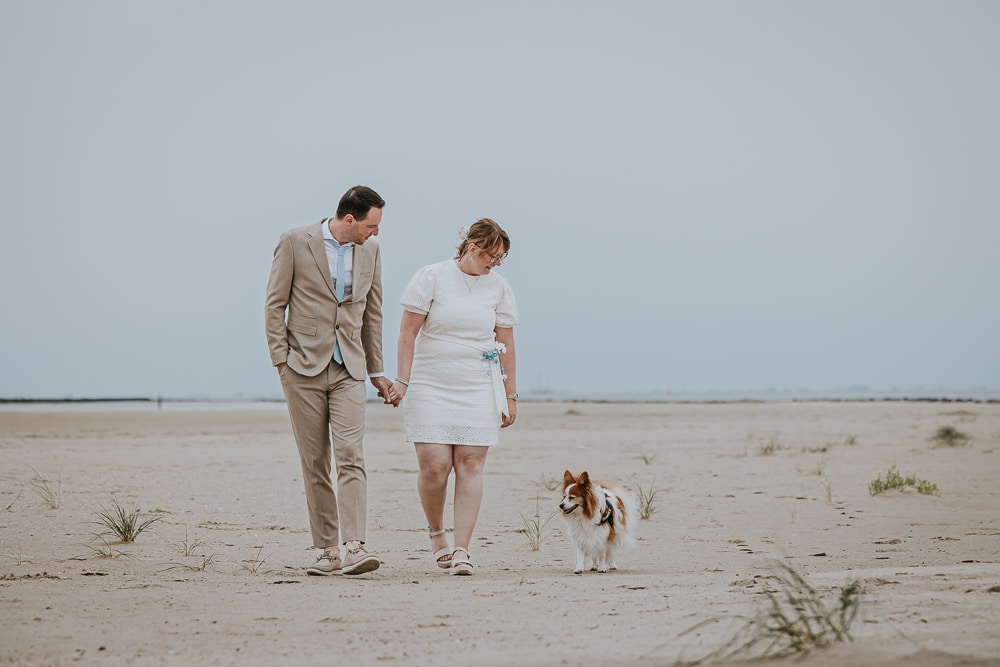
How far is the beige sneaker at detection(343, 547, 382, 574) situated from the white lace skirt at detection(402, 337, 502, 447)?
2.57 ft

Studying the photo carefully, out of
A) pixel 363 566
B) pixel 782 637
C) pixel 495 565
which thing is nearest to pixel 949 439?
pixel 495 565

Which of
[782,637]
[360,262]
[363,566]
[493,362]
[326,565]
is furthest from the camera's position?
[493,362]

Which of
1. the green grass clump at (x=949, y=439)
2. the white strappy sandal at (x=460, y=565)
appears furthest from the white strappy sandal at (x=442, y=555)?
the green grass clump at (x=949, y=439)

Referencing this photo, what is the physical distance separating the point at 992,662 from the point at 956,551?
3.90 m

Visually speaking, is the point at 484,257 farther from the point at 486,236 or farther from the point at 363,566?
the point at 363,566

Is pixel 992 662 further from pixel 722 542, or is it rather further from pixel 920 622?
pixel 722 542

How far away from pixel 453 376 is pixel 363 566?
127 centimetres

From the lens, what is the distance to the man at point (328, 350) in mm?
5875

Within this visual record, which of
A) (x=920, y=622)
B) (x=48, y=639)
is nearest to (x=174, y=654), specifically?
(x=48, y=639)

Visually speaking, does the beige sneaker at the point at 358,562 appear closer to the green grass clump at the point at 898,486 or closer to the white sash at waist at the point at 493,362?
the white sash at waist at the point at 493,362

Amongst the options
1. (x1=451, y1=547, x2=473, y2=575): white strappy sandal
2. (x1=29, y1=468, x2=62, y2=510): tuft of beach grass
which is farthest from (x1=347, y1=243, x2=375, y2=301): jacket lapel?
(x1=29, y1=468, x2=62, y2=510): tuft of beach grass

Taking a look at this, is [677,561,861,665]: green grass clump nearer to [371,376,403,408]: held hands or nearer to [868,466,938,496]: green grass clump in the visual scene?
[371,376,403,408]: held hands

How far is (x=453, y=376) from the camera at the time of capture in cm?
615

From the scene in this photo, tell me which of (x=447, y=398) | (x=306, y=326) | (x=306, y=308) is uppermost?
(x=306, y=308)
